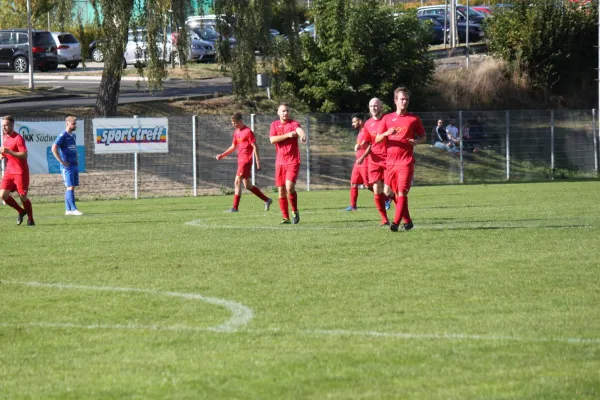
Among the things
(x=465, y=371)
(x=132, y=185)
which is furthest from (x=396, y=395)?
(x=132, y=185)

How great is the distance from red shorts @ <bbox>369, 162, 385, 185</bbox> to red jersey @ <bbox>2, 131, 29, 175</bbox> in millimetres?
6128

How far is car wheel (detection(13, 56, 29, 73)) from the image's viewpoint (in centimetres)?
5341

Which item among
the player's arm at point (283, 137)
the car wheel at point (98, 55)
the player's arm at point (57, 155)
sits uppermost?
the car wheel at point (98, 55)

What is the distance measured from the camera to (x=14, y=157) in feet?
61.3

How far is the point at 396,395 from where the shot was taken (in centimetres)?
575

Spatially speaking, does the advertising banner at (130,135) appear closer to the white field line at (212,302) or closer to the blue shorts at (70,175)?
the blue shorts at (70,175)

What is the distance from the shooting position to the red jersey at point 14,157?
18422 millimetres

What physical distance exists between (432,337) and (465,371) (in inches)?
40.2

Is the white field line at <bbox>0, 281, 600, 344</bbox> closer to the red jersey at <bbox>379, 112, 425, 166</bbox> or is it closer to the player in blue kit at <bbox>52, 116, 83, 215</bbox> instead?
the red jersey at <bbox>379, 112, 425, 166</bbox>

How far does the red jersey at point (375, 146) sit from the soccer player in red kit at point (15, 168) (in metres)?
6.01

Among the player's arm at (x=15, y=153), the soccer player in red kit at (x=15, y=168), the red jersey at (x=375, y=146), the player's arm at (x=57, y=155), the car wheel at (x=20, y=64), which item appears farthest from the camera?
the car wheel at (x=20, y=64)

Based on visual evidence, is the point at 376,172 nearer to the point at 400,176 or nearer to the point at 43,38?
the point at 400,176

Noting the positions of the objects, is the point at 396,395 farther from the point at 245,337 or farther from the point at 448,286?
the point at 448,286

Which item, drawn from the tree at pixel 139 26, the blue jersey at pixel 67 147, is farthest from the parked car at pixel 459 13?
the blue jersey at pixel 67 147
